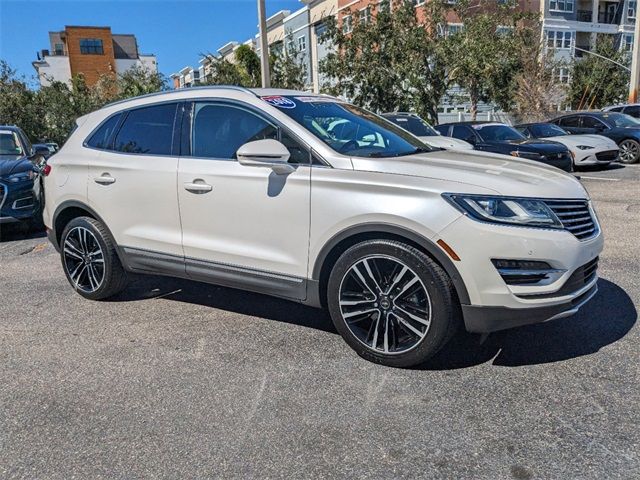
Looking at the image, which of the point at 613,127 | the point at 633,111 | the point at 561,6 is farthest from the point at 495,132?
the point at 561,6

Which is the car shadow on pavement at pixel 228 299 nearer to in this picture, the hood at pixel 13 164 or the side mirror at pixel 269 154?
the side mirror at pixel 269 154

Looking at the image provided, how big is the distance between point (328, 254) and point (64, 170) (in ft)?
9.35

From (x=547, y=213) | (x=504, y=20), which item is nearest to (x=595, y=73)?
(x=504, y=20)

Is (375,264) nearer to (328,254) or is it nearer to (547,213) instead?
(328,254)

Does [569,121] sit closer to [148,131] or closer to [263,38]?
[263,38]

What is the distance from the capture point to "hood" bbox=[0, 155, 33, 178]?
8.02 m

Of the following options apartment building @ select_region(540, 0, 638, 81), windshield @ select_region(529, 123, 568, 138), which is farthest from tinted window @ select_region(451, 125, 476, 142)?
apartment building @ select_region(540, 0, 638, 81)

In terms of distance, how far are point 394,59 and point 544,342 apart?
69.4 ft

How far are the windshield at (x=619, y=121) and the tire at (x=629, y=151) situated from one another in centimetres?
85

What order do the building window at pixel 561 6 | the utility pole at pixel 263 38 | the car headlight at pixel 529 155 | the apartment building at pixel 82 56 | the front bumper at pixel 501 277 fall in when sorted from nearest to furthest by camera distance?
1. the front bumper at pixel 501 277
2. the car headlight at pixel 529 155
3. the utility pole at pixel 263 38
4. the building window at pixel 561 6
5. the apartment building at pixel 82 56

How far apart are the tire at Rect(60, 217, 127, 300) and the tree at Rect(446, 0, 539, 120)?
65.2 feet

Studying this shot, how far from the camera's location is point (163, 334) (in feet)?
13.8

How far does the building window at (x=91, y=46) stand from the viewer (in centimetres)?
6956

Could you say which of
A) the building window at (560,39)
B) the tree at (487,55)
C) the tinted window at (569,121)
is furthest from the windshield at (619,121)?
the building window at (560,39)
